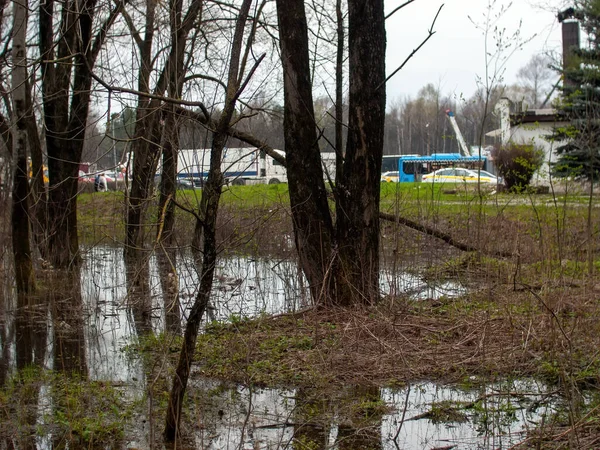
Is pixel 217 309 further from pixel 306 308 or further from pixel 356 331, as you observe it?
pixel 356 331

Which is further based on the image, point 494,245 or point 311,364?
point 494,245

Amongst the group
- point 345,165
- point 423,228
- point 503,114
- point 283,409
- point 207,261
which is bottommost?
point 283,409

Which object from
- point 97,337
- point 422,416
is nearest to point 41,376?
point 97,337

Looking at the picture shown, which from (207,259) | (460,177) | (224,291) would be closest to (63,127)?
(224,291)

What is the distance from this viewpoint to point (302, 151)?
8.31 meters

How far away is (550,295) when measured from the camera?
7.37 metres

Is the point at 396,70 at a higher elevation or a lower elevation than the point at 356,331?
higher

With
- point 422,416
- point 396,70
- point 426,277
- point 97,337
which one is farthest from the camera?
point 426,277

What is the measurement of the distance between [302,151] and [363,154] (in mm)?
691

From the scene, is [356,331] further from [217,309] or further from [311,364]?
[217,309]

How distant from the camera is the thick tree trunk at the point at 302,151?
27.2 ft

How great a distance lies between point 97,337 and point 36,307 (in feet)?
5.75

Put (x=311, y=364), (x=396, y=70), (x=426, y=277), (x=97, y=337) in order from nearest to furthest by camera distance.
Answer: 1. (x=311, y=364)
2. (x=396, y=70)
3. (x=97, y=337)
4. (x=426, y=277)

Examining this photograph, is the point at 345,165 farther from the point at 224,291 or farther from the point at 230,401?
the point at 230,401
